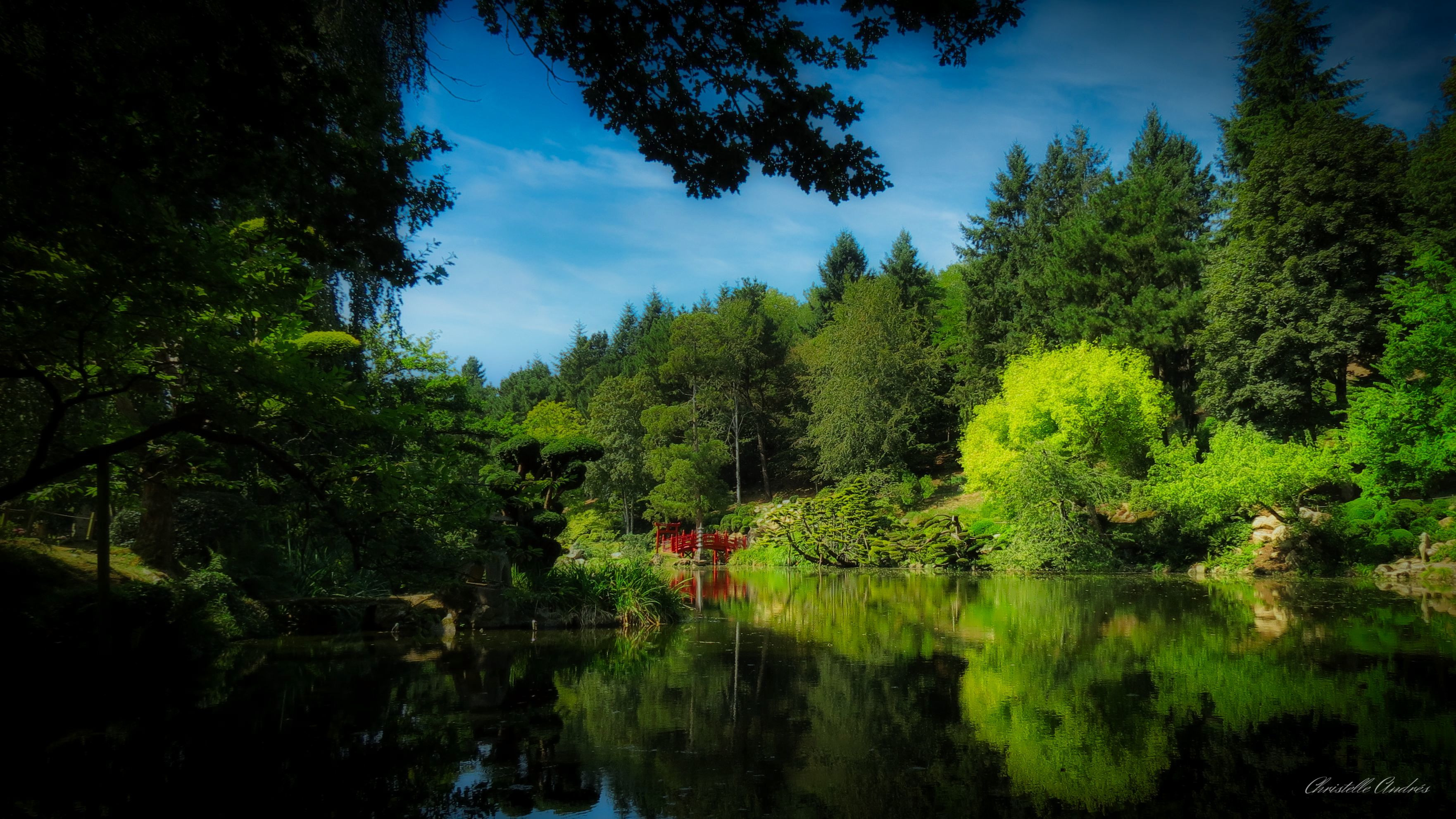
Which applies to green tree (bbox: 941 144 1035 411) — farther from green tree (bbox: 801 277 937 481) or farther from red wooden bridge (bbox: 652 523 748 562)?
red wooden bridge (bbox: 652 523 748 562)

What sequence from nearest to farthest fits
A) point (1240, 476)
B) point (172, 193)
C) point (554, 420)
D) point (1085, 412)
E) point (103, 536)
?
point (172, 193) → point (103, 536) → point (1240, 476) → point (1085, 412) → point (554, 420)

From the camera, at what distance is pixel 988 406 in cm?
2589

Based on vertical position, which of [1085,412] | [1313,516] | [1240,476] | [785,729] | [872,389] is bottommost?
[785,729]

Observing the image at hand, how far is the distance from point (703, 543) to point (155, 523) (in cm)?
2100

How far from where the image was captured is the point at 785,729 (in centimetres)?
577

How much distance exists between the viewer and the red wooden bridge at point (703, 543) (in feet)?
95.3

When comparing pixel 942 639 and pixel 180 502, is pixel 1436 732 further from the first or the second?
pixel 180 502

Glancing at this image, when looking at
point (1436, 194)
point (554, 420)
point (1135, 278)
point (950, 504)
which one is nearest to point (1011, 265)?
point (1135, 278)

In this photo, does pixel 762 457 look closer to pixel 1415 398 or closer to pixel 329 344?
pixel 1415 398

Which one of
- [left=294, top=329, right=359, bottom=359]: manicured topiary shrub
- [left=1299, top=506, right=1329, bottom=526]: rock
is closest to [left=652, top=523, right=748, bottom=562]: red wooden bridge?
[left=1299, top=506, right=1329, bottom=526]: rock

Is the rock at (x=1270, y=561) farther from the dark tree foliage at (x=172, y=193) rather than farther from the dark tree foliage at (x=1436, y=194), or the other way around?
the dark tree foliage at (x=172, y=193)

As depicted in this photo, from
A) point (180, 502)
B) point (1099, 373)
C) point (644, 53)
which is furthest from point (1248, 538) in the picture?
point (180, 502)

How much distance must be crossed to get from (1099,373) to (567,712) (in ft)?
69.2

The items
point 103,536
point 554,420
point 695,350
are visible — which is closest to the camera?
point 103,536
